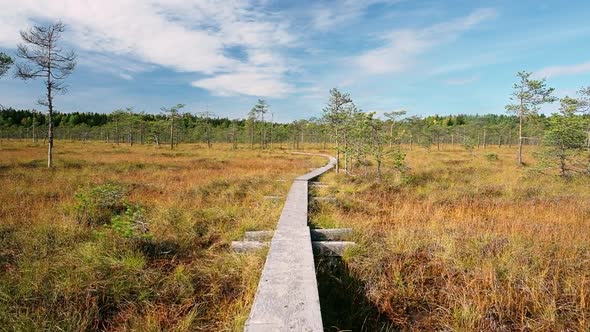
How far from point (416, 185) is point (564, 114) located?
30.1 feet

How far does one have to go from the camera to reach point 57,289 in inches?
137

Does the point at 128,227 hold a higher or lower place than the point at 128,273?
higher

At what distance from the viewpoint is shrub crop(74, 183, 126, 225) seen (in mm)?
6430

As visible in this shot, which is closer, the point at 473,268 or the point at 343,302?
the point at 343,302

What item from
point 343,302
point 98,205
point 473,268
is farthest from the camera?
point 98,205

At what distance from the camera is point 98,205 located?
7062mm

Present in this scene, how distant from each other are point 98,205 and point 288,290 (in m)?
5.89

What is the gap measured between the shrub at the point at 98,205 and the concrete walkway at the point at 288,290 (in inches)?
162

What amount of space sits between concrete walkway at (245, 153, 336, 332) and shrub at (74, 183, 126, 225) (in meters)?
4.10

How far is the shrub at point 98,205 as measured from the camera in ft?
21.1

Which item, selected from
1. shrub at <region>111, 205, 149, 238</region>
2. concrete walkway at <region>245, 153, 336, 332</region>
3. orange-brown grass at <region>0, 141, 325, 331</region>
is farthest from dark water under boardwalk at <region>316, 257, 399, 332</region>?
shrub at <region>111, 205, 149, 238</region>

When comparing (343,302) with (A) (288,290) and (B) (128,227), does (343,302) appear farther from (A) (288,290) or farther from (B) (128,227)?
(B) (128,227)

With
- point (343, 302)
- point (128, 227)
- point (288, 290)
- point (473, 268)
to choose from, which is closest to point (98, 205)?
point (128, 227)

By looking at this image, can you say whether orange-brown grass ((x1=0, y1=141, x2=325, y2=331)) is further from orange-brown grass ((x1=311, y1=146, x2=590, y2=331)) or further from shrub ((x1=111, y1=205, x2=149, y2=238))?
orange-brown grass ((x1=311, y1=146, x2=590, y2=331))
